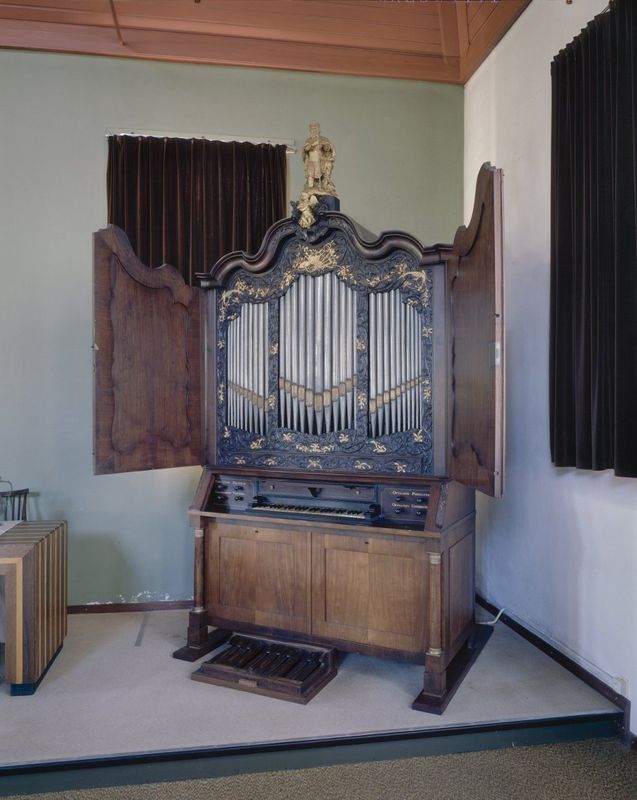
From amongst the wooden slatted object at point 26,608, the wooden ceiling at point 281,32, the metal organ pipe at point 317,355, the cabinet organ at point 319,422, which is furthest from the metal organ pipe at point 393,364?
the wooden ceiling at point 281,32

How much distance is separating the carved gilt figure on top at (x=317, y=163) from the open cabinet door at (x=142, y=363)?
94cm

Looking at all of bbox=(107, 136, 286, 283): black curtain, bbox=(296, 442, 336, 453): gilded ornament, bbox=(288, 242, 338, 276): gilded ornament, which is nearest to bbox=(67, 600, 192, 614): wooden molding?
bbox=(296, 442, 336, 453): gilded ornament

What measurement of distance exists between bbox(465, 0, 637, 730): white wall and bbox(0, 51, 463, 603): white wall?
50.9 inches

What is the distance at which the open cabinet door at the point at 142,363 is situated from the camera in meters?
3.16

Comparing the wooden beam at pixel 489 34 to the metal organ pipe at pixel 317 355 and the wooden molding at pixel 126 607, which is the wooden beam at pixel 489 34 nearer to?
the metal organ pipe at pixel 317 355

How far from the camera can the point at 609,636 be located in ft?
9.50

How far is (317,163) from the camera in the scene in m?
3.38

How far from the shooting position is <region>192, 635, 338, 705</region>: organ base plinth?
2.95 m

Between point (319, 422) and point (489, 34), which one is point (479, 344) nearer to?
point (319, 422)

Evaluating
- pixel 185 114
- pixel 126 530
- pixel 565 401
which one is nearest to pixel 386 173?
pixel 185 114

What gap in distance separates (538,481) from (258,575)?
5.46 feet

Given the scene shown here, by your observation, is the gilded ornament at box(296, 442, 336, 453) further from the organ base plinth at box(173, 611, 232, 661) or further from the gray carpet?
the gray carpet

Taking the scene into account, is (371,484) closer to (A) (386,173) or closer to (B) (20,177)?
(A) (386,173)

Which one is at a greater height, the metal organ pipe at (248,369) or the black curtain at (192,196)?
the black curtain at (192,196)
